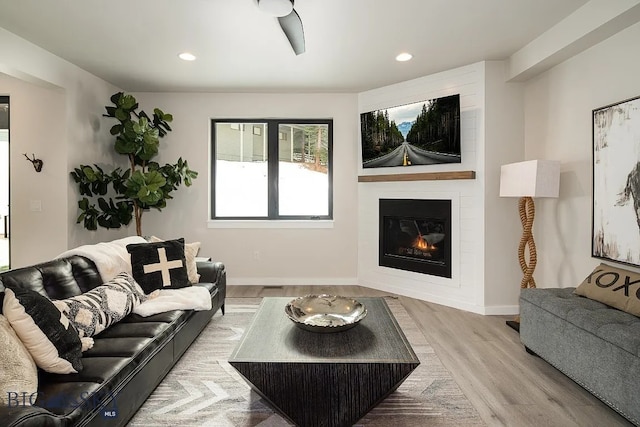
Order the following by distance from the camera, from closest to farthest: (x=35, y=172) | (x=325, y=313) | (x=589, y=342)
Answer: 1. (x=589, y=342)
2. (x=325, y=313)
3. (x=35, y=172)

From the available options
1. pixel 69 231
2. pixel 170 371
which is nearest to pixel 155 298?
pixel 170 371

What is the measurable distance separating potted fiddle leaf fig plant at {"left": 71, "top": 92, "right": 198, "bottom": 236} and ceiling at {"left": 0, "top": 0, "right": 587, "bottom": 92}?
19.9 inches

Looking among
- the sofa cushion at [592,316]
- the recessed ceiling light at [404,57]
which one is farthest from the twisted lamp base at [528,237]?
the recessed ceiling light at [404,57]

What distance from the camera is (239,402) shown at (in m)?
2.23

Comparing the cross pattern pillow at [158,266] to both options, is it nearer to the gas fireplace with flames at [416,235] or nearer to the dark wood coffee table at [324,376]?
the dark wood coffee table at [324,376]

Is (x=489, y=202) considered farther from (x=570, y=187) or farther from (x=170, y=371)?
(x=170, y=371)

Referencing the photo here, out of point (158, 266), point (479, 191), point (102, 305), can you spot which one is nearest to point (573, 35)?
point (479, 191)

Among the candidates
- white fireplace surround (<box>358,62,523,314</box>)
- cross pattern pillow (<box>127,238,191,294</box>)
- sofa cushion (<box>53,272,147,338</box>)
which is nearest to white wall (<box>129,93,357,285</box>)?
white fireplace surround (<box>358,62,523,314</box>)

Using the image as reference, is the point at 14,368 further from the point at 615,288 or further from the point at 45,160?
the point at 45,160

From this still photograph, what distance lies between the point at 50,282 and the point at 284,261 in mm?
3170

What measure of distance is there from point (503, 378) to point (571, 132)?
2.17 meters

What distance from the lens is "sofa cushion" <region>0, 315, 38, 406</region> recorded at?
1400 mm

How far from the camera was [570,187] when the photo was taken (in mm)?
3330

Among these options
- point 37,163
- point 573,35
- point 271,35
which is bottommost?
point 37,163
